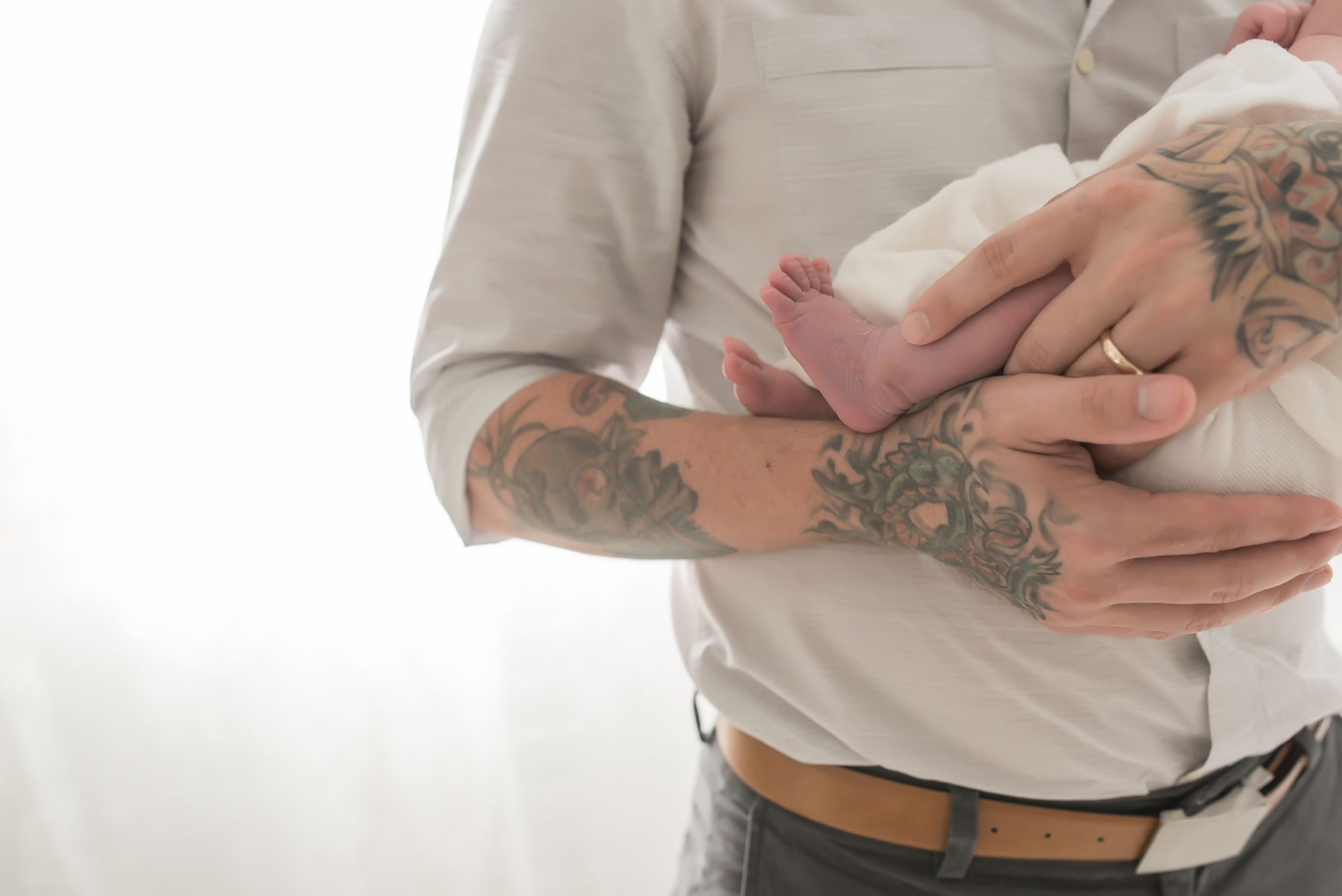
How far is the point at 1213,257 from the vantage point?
470 millimetres

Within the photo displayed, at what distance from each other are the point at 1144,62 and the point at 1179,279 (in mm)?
419

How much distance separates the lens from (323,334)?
1.35m

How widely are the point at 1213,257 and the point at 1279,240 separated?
36 millimetres

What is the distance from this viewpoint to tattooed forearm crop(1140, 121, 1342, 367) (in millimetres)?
468

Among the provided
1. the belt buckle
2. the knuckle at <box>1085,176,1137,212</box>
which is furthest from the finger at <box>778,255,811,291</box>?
the belt buckle

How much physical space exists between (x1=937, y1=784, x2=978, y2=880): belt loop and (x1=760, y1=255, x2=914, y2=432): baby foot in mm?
361

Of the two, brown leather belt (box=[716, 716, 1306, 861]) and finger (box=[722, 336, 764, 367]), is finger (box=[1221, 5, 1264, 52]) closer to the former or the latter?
finger (box=[722, 336, 764, 367])

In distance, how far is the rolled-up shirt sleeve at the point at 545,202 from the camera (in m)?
0.75

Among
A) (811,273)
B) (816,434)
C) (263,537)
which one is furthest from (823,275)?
(263,537)

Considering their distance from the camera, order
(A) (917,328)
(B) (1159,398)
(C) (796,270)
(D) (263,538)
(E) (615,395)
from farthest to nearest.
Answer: (D) (263,538)
(E) (615,395)
(C) (796,270)
(A) (917,328)
(B) (1159,398)

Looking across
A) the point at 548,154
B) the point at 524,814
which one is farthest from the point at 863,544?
the point at 524,814

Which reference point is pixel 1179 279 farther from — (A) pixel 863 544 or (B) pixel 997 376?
(A) pixel 863 544

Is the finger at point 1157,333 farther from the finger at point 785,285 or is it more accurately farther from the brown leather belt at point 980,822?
the brown leather belt at point 980,822

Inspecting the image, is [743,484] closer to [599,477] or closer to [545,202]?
[599,477]
